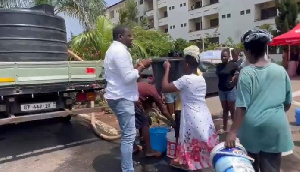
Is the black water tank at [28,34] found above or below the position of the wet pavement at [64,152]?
above

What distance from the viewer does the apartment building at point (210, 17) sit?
29031 mm

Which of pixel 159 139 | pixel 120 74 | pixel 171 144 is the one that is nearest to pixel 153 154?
pixel 159 139

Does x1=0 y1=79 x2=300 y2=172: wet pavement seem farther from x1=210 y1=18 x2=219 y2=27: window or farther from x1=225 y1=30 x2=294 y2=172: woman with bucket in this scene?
x1=210 y1=18 x2=219 y2=27: window

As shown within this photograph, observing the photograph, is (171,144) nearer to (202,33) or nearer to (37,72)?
(37,72)

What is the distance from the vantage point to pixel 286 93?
2590 millimetres

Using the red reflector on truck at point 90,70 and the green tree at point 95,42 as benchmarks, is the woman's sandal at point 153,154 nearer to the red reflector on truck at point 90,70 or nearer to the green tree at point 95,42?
the red reflector on truck at point 90,70

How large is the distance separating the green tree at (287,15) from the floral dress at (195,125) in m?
18.0

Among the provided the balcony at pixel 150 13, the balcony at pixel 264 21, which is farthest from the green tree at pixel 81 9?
the balcony at pixel 150 13

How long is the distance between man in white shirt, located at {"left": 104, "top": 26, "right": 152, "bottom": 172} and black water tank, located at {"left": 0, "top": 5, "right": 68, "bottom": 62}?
202 centimetres

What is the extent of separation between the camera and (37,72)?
15.3ft

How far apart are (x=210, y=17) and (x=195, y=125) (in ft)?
110

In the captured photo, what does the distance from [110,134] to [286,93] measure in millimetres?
3985

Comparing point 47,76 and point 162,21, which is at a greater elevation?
point 162,21

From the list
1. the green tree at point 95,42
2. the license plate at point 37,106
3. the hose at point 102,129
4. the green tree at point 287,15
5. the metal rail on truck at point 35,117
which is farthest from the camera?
the green tree at point 287,15
